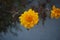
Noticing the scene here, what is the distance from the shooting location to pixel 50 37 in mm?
1078

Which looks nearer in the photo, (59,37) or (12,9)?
(12,9)

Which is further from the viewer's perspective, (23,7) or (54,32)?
(54,32)

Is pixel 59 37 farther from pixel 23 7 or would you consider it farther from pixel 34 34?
pixel 23 7

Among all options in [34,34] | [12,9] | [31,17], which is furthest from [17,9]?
[34,34]

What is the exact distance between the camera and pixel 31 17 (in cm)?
35

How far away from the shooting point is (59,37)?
1.10 m

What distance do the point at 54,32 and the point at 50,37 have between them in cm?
5

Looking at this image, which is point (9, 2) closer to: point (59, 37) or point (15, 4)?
point (15, 4)

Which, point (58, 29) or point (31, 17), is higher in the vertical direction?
point (58, 29)

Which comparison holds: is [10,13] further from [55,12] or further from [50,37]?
[50,37]

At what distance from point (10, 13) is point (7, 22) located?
52 mm

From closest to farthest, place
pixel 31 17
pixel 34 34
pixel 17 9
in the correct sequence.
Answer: pixel 31 17
pixel 17 9
pixel 34 34

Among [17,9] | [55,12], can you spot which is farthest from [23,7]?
[55,12]

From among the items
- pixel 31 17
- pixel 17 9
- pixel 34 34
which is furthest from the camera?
pixel 34 34
